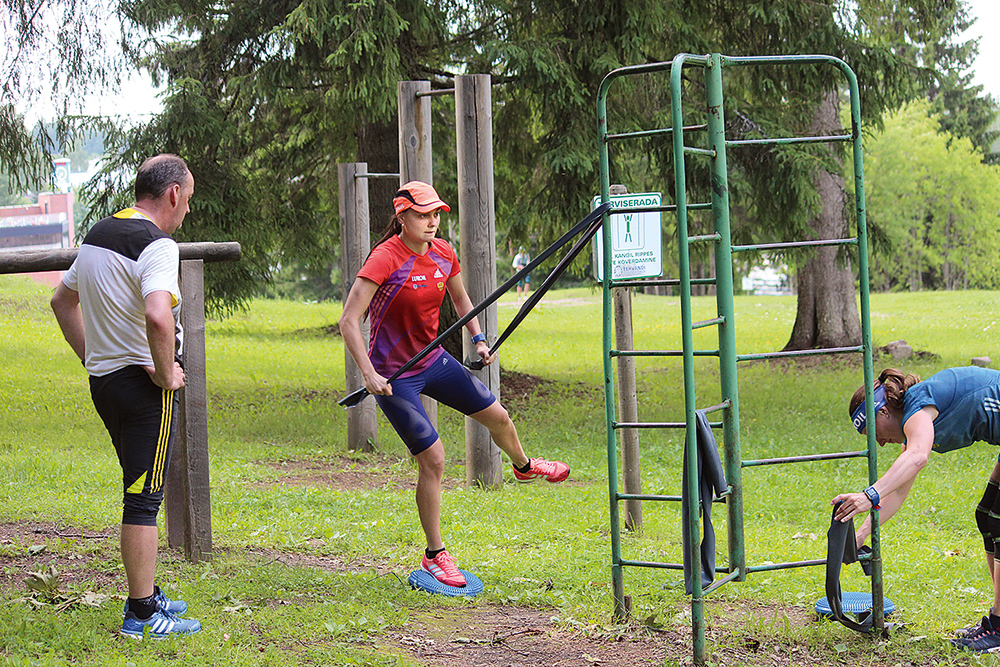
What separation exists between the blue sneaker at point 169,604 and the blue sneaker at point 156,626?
0.05m

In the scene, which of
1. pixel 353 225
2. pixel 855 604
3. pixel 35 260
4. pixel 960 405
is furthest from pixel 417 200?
pixel 353 225

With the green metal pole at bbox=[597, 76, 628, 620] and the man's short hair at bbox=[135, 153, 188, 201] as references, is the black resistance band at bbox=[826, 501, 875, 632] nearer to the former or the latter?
the green metal pole at bbox=[597, 76, 628, 620]

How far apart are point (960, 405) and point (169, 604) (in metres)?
3.19

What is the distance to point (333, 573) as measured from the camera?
5.05 meters

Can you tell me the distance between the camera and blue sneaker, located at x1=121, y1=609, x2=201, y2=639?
396 centimetres

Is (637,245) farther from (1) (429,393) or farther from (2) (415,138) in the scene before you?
(2) (415,138)

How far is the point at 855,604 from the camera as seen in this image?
4238mm

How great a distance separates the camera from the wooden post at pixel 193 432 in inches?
193

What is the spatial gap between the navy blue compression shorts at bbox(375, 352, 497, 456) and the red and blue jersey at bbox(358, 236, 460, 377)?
6 cm

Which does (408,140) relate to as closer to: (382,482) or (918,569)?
(382,482)

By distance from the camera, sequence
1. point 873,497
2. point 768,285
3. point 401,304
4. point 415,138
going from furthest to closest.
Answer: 1. point 768,285
2. point 415,138
3. point 401,304
4. point 873,497

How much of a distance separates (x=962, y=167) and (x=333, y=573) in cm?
4433

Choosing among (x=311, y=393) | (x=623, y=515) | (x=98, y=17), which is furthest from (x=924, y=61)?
(x=623, y=515)

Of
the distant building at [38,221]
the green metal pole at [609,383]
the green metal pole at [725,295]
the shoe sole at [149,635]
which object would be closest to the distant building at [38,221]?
the distant building at [38,221]
